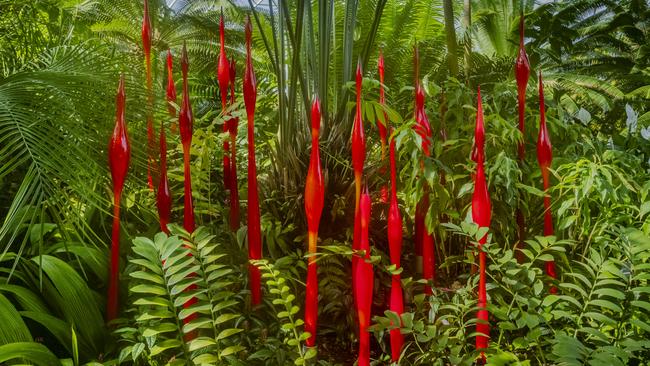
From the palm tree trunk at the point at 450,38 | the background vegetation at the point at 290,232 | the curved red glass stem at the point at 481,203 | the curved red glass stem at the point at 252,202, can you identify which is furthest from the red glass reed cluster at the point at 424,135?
the palm tree trunk at the point at 450,38

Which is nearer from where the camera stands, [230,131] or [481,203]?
[481,203]

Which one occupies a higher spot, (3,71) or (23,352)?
(3,71)

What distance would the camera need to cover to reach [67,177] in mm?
917

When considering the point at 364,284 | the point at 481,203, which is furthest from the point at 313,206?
the point at 481,203

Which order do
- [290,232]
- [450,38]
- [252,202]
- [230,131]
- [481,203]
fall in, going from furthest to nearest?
[450,38]
[290,232]
[230,131]
[252,202]
[481,203]

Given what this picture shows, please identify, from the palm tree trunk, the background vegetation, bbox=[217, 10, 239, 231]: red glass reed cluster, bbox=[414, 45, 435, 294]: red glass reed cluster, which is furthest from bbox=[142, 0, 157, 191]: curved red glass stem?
the palm tree trunk

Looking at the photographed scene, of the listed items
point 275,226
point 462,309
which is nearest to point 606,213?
point 462,309

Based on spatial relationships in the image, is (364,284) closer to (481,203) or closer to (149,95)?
(481,203)

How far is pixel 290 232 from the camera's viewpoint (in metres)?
1.49

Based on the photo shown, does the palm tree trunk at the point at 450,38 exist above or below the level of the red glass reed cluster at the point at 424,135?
above

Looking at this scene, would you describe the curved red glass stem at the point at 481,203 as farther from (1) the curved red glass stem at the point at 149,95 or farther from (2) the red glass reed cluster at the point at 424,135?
(1) the curved red glass stem at the point at 149,95

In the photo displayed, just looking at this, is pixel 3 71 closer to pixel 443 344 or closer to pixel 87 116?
pixel 87 116

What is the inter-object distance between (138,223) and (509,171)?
99 centimetres

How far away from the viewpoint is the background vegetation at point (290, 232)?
963mm
